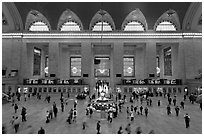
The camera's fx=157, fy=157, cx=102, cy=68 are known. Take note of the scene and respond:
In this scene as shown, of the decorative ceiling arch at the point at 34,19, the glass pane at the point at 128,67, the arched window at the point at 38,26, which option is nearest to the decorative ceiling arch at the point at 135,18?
the glass pane at the point at 128,67

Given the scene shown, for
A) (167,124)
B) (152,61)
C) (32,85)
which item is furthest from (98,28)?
(167,124)

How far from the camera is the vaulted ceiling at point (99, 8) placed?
87.5 ft

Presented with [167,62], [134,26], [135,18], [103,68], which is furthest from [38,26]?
[167,62]

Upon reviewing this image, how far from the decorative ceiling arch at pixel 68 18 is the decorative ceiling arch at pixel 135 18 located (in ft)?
27.7

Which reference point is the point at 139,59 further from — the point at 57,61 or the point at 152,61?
the point at 57,61

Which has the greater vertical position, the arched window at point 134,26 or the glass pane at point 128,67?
the arched window at point 134,26

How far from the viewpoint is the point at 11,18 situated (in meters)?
27.8

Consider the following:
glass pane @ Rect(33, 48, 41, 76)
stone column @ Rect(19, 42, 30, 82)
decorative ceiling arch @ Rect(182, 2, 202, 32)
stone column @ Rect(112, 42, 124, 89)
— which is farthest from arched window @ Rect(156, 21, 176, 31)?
glass pane @ Rect(33, 48, 41, 76)

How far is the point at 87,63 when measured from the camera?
29.8m

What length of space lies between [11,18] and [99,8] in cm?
1566

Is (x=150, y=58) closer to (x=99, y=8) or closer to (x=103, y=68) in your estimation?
(x=99, y=8)

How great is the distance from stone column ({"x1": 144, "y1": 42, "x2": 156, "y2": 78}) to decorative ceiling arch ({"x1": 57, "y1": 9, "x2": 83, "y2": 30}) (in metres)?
13.4

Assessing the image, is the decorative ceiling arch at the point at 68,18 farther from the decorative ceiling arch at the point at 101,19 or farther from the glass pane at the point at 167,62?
the glass pane at the point at 167,62

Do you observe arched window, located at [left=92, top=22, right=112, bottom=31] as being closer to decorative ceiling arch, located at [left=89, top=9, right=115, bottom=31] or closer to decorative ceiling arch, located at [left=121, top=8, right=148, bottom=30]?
decorative ceiling arch, located at [left=89, top=9, right=115, bottom=31]
